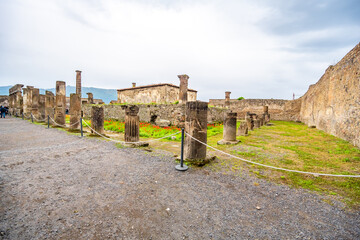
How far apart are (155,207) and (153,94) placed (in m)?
21.3

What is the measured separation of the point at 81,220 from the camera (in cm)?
230

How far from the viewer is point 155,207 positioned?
8.62 feet

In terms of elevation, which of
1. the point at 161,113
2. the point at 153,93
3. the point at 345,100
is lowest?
the point at 161,113

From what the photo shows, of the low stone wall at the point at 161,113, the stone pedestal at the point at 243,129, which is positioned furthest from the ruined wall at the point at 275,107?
the stone pedestal at the point at 243,129

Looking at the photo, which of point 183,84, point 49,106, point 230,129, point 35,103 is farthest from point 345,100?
point 35,103

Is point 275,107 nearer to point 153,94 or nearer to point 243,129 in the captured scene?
point 153,94

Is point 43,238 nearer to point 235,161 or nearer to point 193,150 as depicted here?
point 193,150

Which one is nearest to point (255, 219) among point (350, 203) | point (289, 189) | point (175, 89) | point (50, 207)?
point (289, 189)

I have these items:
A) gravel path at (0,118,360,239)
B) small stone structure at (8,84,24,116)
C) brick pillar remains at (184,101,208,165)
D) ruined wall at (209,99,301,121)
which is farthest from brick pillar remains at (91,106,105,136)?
ruined wall at (209,99,301,121)

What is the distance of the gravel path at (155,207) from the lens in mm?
2135

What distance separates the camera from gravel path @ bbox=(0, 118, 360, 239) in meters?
2.13

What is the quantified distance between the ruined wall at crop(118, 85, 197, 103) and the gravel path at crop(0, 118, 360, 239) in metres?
17.3

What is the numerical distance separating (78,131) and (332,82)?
53.5ft

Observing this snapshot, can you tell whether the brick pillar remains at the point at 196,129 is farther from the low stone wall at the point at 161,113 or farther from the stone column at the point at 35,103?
the stone column at the point at 35,103
